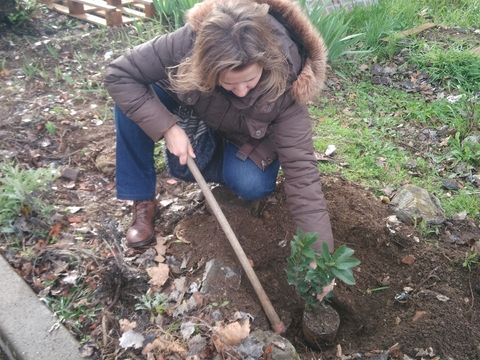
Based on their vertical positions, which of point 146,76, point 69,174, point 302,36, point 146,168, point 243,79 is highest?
point 302,36

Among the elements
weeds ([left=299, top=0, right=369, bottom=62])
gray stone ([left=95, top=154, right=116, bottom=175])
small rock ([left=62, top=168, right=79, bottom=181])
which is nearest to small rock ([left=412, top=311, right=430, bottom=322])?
gray stone ([left=95, top=154, right=116, bottom=175])

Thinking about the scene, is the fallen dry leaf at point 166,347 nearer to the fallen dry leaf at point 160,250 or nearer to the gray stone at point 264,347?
Answer: the gray stone at point 264,347

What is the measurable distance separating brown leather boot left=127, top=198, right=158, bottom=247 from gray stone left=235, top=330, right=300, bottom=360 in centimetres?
89

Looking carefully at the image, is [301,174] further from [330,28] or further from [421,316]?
[330,28]

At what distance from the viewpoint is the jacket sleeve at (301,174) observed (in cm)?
195

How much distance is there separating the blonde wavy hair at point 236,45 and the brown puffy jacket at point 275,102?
113 millimetres

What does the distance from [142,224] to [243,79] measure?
110 centimetres

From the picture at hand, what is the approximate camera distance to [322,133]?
3.44m

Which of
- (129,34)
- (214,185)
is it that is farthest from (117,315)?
(129,34)

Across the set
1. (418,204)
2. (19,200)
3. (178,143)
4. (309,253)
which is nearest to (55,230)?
(19,200)

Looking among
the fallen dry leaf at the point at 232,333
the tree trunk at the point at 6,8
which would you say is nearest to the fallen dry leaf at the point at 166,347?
the fallen dry leaf at the point at 232,333

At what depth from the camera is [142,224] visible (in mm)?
2441

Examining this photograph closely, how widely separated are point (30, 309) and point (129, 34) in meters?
3.18

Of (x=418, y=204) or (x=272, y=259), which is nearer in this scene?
(x=272, y=259)
